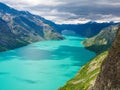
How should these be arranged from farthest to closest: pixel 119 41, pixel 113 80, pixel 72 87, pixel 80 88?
1. pixel 72 87
2. pixel 80 88
3. pixel 119 41
4. pixel 113 80

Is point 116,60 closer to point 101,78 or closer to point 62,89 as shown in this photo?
point 101,78

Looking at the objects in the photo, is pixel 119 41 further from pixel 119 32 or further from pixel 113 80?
pixel 113 80

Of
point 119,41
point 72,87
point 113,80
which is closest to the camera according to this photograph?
point 113,80

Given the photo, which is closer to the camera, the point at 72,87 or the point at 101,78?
the point at 101,78

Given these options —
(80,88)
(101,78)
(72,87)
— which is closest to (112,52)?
(101,78)

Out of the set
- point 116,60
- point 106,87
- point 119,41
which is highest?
point 119,41

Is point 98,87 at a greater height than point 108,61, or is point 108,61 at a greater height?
point 108,61

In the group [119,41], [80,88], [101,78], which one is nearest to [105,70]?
[101,78]
